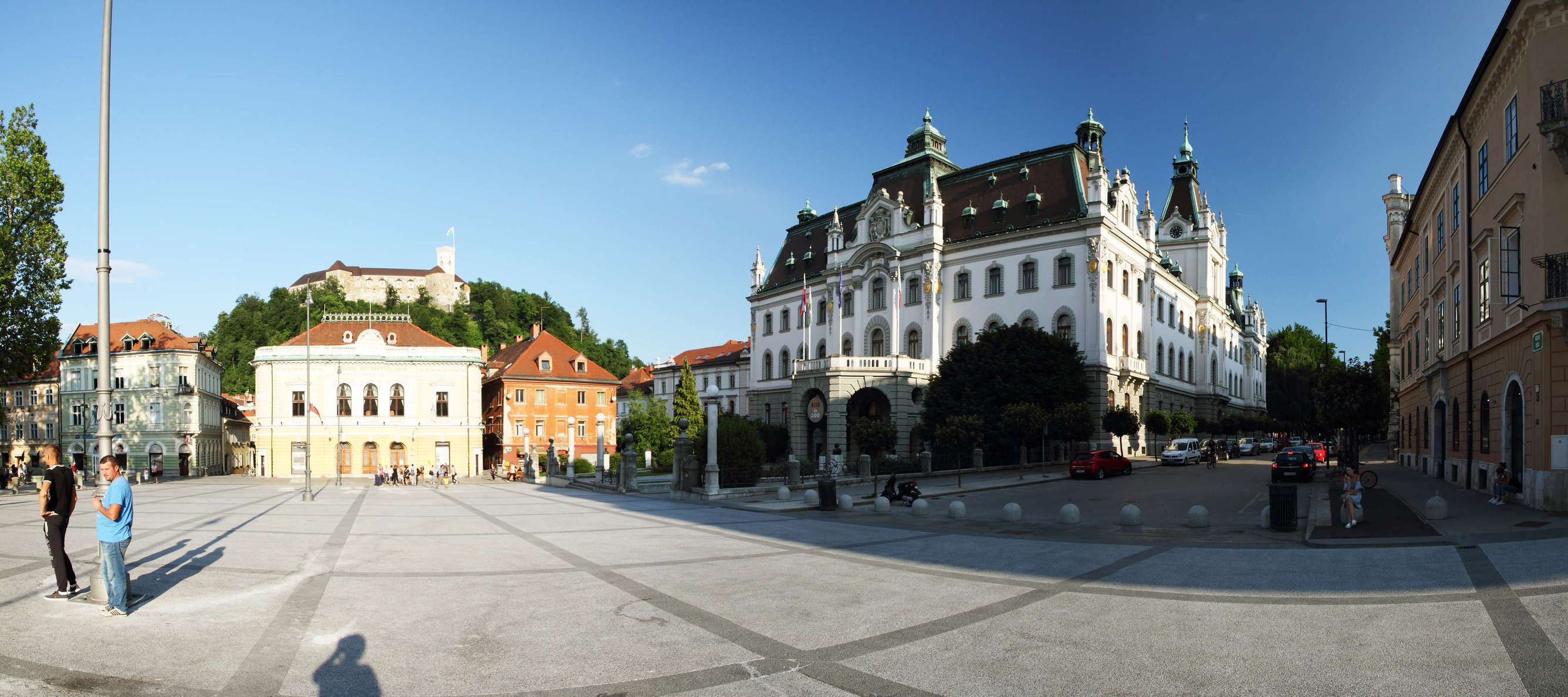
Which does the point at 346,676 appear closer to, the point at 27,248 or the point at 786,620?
the point at 786,620

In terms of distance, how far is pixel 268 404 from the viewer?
5912 centimetres

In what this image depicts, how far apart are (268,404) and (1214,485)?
194 feet

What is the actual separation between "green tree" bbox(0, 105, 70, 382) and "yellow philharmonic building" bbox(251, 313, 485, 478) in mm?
23723

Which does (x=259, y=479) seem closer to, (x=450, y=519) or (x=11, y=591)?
(x=450, y=519)

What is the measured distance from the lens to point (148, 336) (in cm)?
6328

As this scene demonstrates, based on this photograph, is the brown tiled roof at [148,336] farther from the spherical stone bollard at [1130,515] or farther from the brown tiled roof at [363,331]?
the spherical stone bollard at [1130,515]

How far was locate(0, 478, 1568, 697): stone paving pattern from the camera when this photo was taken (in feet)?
23.5

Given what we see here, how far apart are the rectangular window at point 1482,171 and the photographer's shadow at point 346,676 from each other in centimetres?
2826

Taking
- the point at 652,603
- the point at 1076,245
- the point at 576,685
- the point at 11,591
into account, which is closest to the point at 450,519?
the point at 11,591

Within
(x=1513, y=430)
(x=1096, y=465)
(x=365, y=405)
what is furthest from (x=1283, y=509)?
(x=365, y=405)

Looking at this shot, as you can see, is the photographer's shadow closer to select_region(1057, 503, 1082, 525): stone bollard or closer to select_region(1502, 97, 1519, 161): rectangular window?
select_region(1057, 503, 1082, 525): stone bollard

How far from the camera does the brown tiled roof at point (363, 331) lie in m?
62.5

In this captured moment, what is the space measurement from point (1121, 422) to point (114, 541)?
4970 cm

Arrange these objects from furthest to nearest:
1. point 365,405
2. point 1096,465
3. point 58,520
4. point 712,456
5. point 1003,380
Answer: point 365,405 → point 1003,380 → point 1096,465 → point 712,456 → point 58,520
